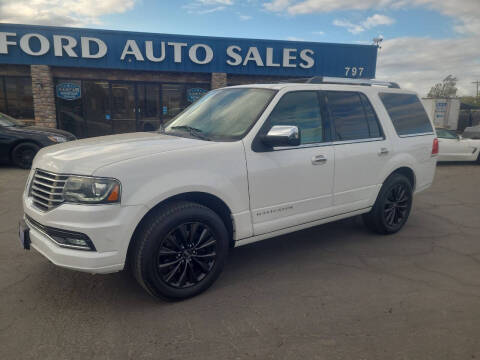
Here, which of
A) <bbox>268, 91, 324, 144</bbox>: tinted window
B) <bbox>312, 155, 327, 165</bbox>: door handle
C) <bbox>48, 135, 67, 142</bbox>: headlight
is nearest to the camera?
<bbox>268, 91, 324, 144</bbox>: tinted window

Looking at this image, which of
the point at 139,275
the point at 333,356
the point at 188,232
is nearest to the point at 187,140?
the point at 188,232

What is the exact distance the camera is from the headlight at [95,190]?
252 centimetres

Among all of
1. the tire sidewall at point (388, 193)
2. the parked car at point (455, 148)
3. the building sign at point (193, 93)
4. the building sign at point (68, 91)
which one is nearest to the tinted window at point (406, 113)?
the tire sidewall at point (388, 193)

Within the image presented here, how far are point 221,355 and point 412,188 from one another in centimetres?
359

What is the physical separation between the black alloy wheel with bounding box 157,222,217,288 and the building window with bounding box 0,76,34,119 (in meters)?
14.3

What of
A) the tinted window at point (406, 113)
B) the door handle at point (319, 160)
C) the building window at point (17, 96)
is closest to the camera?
the door handle at point (319, 160)

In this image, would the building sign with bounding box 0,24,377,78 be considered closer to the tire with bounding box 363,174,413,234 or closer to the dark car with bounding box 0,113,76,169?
the dark car with bounding box 0,113,76,169

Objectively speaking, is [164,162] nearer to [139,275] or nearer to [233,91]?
[139,275]

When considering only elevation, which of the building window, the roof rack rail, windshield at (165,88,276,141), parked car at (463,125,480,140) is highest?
the building window

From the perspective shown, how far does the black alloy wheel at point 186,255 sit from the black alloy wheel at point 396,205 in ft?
8.35

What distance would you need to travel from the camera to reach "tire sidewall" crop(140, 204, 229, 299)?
2680 mm

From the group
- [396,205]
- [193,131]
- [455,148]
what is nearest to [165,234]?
[193,131]

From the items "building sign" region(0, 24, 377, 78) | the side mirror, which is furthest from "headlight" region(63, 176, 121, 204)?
"building sign" region(0, 24, 377, 78)

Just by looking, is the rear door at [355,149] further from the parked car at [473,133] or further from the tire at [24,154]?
the parked car at [473,133]
